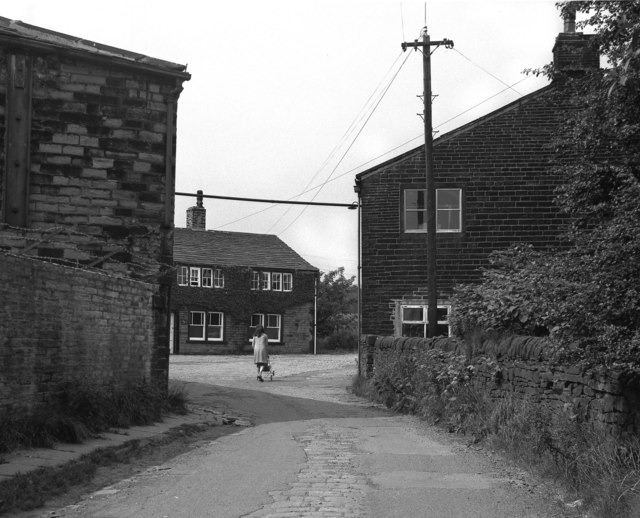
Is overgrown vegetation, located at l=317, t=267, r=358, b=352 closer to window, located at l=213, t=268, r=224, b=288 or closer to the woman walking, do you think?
window, located at l=213, t=268, r=224, b=288

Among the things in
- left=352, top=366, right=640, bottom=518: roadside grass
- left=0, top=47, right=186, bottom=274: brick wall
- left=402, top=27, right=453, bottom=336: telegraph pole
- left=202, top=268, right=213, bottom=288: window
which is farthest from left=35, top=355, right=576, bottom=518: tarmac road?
left=202, top=268, right=213, bottom=288: window

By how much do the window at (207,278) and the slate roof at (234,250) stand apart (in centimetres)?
49

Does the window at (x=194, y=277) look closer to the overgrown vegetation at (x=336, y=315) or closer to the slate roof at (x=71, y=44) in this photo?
the overgrown vegetation at (x=336, y=315)

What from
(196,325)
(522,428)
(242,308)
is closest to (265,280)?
(242,308)

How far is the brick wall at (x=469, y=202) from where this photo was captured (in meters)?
23.7

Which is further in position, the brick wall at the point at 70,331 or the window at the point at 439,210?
the window at the point at 439,210

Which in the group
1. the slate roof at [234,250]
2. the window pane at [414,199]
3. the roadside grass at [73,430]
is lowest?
the roadside grass at [73,430]

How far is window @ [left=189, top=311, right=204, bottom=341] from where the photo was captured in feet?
156

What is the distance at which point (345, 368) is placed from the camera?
33062 mm

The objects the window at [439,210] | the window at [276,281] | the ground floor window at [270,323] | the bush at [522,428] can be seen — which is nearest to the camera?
the bush at [522,428]

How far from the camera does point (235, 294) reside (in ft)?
161

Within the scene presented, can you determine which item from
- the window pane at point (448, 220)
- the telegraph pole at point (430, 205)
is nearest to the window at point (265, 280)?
the window pane at point (448, 220)

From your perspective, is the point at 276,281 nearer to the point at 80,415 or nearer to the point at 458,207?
the point at 458,207

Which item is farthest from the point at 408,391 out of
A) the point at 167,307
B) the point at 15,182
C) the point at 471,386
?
the point at 15,182
